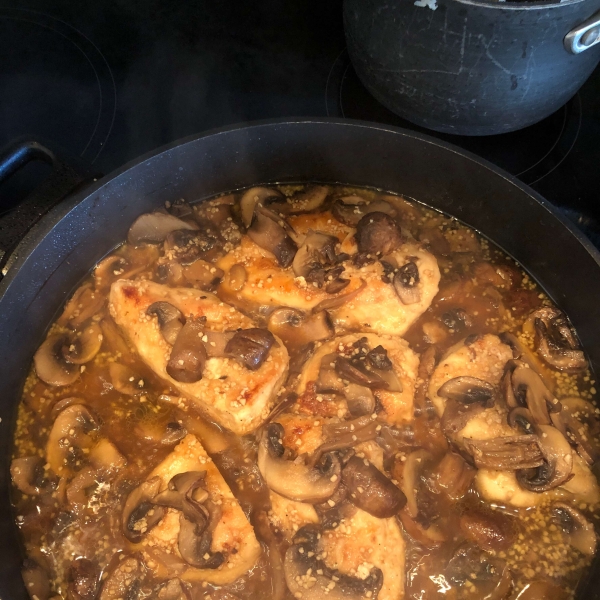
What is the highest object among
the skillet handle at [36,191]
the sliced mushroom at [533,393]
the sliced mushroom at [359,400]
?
the skillet handle at [36,191]

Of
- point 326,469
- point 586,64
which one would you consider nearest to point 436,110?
point 586,64

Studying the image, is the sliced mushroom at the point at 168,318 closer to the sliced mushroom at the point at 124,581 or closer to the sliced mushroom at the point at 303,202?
the sliced mushroom at the point at 303,202

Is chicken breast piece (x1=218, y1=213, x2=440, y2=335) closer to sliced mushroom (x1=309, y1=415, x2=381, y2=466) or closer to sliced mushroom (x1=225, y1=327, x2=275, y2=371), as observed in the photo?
sliced mushroom (x1=225, y1=327, x2=275, y2=371)

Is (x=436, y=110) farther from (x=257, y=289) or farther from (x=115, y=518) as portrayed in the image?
(x=115, y=518)

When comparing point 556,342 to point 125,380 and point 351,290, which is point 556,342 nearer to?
point 351,290

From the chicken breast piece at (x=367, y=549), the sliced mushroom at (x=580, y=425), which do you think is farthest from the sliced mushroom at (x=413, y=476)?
the sliced mushroom at (x=580, y=425)

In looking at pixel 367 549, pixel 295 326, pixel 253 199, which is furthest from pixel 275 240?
pixel 367 549
